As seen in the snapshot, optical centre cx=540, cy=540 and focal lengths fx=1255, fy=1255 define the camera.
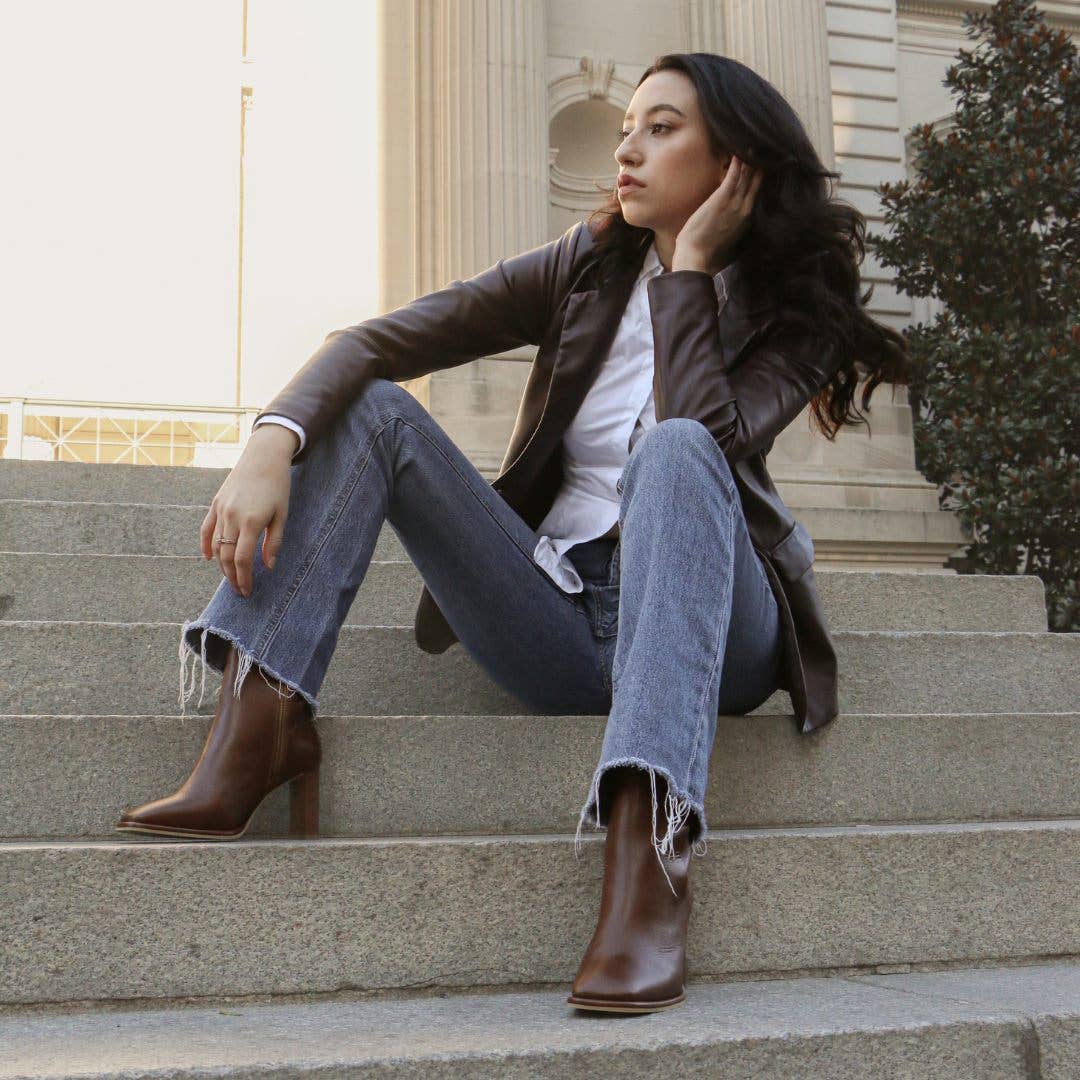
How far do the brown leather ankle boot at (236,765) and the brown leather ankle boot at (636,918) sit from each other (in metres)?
0.49

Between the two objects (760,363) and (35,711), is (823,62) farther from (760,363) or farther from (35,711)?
(35,711)

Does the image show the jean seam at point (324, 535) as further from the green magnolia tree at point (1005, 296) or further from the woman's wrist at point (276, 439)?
the green magnolia tree at point (1005, 296)

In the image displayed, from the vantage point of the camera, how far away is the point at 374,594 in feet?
10.5

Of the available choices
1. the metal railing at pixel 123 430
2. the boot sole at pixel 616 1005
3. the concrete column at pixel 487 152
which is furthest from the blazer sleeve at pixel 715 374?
the metal railing at pixel 123 430

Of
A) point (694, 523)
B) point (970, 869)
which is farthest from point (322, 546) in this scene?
point (970, 869)

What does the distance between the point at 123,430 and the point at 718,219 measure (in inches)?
378

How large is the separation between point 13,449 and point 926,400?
6.75 metres

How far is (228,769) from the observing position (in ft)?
5.78

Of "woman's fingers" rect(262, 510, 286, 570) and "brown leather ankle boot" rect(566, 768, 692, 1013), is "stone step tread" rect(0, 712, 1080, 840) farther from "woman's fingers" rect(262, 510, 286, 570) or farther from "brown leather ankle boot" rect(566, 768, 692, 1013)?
"brown leather ankle boot" rect(566, 768, 692, 1013)

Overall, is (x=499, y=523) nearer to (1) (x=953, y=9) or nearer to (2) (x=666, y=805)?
(2) (x=666, y=805)

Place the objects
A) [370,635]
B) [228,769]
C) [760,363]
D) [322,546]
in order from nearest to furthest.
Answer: [228,769] < [322,546] < [760,363] < [370,635]

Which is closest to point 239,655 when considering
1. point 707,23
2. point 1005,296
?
point 707,23

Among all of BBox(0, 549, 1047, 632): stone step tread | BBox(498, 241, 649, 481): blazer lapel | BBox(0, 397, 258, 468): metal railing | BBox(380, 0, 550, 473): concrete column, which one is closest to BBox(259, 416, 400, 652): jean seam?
BBox(498, 241, 649, 481): blazer lapel

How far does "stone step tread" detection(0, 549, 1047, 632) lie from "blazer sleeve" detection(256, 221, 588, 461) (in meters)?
0.80
